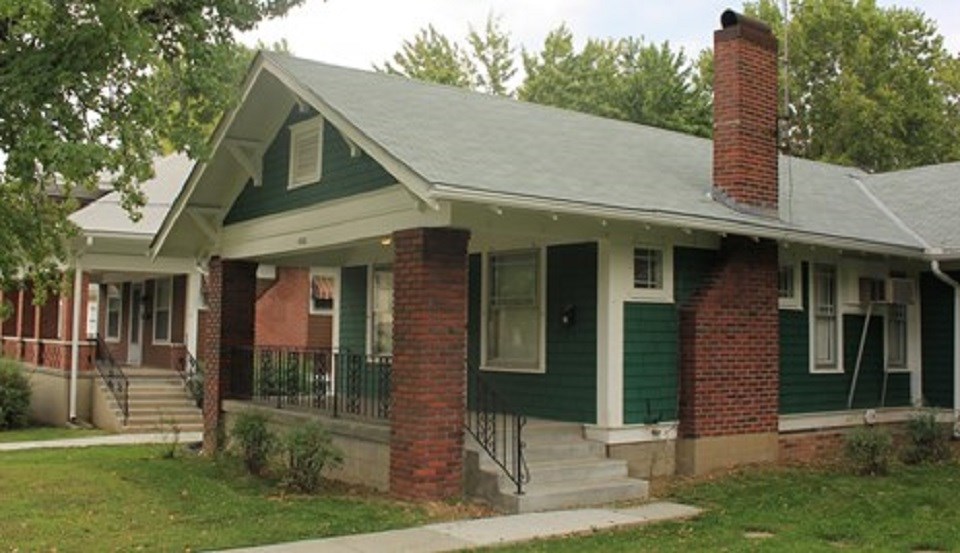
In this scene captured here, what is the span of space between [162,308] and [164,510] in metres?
14.6

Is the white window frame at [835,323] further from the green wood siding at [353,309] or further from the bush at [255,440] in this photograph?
the bush at [255,440]

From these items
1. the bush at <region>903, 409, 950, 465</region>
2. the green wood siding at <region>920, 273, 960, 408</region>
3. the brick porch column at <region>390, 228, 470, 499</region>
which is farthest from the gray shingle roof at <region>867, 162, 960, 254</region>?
the brick porch column at <region>390, 228, 470, 499</region>

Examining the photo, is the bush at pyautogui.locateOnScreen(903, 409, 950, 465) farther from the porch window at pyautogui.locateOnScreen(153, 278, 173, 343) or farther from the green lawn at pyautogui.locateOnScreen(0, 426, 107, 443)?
the porch window at pyautogui.locateOnScreen(153, 278, 173, 343)

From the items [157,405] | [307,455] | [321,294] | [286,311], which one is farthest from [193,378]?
[307,455]

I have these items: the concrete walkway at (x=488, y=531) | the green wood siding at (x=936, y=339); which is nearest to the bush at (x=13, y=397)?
the concrete walkway at (x=488, y=531)

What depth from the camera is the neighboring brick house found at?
10219 millimetres

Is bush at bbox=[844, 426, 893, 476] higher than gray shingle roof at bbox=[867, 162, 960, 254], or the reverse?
gray shingle roof at bbox=[867, 162, 960, 254]

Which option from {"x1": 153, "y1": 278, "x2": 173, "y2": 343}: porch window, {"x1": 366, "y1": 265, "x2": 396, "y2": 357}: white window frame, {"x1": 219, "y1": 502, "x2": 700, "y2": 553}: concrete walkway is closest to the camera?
{"x1": 219, "y1": 502, "x2": 700, "y2": 553}: concrete walkway

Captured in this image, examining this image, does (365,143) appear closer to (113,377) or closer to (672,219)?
(672,219)

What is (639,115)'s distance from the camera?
Result: 36312 mm

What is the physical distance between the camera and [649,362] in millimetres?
11633

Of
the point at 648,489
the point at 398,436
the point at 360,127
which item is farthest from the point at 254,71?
the point at 648,489

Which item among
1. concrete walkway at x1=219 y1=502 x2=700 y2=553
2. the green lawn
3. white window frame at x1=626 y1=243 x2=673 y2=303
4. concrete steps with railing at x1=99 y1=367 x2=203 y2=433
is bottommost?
the green lawn

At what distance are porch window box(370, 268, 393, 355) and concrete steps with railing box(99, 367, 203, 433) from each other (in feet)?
16.2
